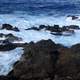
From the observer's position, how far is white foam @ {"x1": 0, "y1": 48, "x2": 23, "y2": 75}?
17.3 metres

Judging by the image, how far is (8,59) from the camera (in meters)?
18.8

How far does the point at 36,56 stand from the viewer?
16.0 metres

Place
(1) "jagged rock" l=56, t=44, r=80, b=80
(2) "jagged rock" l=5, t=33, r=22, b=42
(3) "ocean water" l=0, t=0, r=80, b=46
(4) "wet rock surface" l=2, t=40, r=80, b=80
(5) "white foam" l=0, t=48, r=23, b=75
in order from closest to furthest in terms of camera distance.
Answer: (1) "jagged rock" l=56, t=44, r=80, b=80 → (4) "wet rock surface" l=2, t=40, r=80, b=80 → (5) "white foam" l=0, t=48, r=23, b=75 → (2) "jagged rock" l=5, t=33, r=22, b=42 → (3) "ocean water" l=0, t=0, r=80, b=46

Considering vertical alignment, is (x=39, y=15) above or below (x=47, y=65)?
below

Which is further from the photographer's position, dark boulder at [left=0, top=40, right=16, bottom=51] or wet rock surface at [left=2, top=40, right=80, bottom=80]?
dark boulder at [left=0, top=40, right=16, bottom=51]

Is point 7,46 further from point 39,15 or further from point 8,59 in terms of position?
point 39,15

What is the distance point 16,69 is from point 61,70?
1.69 m

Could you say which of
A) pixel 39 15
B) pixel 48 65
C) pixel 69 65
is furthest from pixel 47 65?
pixel 39 15

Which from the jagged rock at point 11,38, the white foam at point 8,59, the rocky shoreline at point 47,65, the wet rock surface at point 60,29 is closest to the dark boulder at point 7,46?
the white foam at point 8,59

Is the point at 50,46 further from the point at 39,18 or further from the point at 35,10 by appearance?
the point at 35,10

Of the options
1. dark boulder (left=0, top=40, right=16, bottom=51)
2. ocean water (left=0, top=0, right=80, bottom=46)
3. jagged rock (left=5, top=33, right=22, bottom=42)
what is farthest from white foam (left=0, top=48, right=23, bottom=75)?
ocean water (left=0, top=0, right=80, bottom=46)

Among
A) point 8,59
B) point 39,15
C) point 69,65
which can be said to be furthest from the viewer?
point 39,15

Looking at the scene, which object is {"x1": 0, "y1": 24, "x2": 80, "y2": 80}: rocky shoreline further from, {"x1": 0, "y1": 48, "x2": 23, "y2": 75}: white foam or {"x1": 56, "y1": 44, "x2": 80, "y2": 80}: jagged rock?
{"x1": 0, "y1": 48, "x2": 23, "y2": 75}: white foam

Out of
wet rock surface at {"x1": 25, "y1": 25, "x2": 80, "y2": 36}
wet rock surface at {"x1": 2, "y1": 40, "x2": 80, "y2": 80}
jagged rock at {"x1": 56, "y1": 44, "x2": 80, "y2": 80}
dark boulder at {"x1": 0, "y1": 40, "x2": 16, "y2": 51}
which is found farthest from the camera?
wet rock surface at {"x1": 25, "y1": 25, "x2": 80, "y2": 36}
